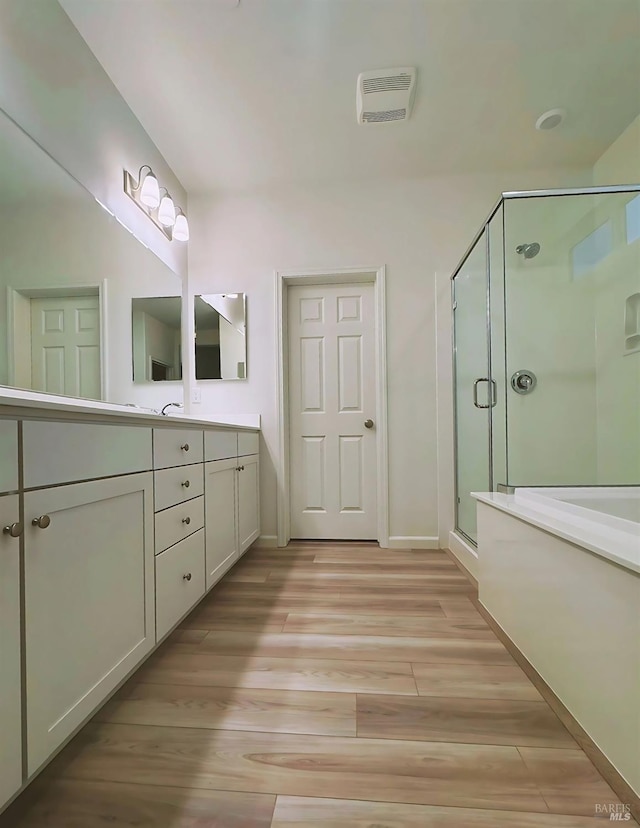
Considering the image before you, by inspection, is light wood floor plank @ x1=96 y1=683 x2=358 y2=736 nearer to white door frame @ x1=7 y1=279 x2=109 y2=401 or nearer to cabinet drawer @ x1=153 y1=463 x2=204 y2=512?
cabinet drawer @ x1=153 y1=463 x2=204 y2=512

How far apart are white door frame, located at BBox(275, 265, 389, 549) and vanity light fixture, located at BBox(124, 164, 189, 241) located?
692mm

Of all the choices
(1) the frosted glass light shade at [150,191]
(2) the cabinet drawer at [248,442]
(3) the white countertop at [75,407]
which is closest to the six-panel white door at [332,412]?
(2) the cabinet drawer at [248,442]

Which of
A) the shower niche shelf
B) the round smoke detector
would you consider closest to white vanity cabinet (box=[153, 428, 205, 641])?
the shower niche shelf

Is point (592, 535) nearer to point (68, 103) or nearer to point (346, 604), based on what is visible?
point (346, 604)

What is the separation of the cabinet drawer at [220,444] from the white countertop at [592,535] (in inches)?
50.1

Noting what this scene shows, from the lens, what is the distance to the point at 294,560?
2.39 metres

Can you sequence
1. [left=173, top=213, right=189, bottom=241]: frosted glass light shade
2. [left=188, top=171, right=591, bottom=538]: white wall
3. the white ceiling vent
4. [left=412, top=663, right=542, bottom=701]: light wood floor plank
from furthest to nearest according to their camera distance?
[left=188, top=171, right=591, bottom=538]: white wall, [left=173, top=213, right=189, bottom=241]: frosted glass light shade, the white ceiling vent, [left=412, top=663, right=542, bottom=701]: light wood floor plank

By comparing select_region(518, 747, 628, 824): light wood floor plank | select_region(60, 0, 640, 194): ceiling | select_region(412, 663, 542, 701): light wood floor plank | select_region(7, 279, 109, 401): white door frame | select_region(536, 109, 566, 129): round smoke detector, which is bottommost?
select_region(412, 663, 542, 701): light wood floor plank

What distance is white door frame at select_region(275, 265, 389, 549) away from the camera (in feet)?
8.57

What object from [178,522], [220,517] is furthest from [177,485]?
[220,517]

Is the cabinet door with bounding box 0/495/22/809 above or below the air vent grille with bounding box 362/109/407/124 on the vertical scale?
below

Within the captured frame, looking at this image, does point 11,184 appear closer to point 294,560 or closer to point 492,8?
point 492,8

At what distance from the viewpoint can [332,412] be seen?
2.79 m

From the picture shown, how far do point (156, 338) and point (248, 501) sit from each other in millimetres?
1101
